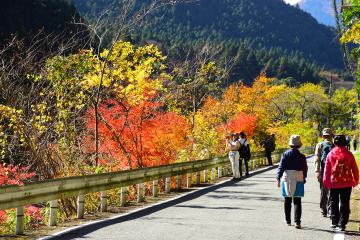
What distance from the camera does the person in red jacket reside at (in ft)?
29.8

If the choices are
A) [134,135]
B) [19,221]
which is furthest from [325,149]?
[134,135]

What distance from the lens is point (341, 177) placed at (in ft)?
29.8

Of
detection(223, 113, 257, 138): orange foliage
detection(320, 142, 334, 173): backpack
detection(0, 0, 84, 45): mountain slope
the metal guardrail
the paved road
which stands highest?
detection(0, 0, 84, 45): mountain slope

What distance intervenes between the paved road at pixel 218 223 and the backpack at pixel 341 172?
2.95 ft

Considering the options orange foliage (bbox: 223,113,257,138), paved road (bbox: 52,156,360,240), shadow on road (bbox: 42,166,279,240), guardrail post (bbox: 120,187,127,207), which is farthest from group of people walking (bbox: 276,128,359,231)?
orange foliage (bbox: 223,113,257,138)

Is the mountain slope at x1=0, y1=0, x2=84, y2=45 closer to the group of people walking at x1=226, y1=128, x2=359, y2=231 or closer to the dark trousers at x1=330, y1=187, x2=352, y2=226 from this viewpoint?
the group of people walking at x1=226, y1=128, x2=359, y2=231

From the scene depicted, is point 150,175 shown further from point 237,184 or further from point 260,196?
point 237,184

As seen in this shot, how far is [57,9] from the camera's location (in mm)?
68500

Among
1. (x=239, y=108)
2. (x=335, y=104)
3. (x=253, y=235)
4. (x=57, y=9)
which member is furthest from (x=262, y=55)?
(x=253, y=235)

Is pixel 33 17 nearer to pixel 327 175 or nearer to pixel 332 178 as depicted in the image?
pixel 327 175

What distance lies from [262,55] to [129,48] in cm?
16306

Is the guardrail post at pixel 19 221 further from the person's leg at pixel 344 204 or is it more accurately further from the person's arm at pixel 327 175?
the person's leg at pixel 344 204

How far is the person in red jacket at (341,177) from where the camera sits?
9.09 meters

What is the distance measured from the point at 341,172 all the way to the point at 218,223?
93.5 inches
